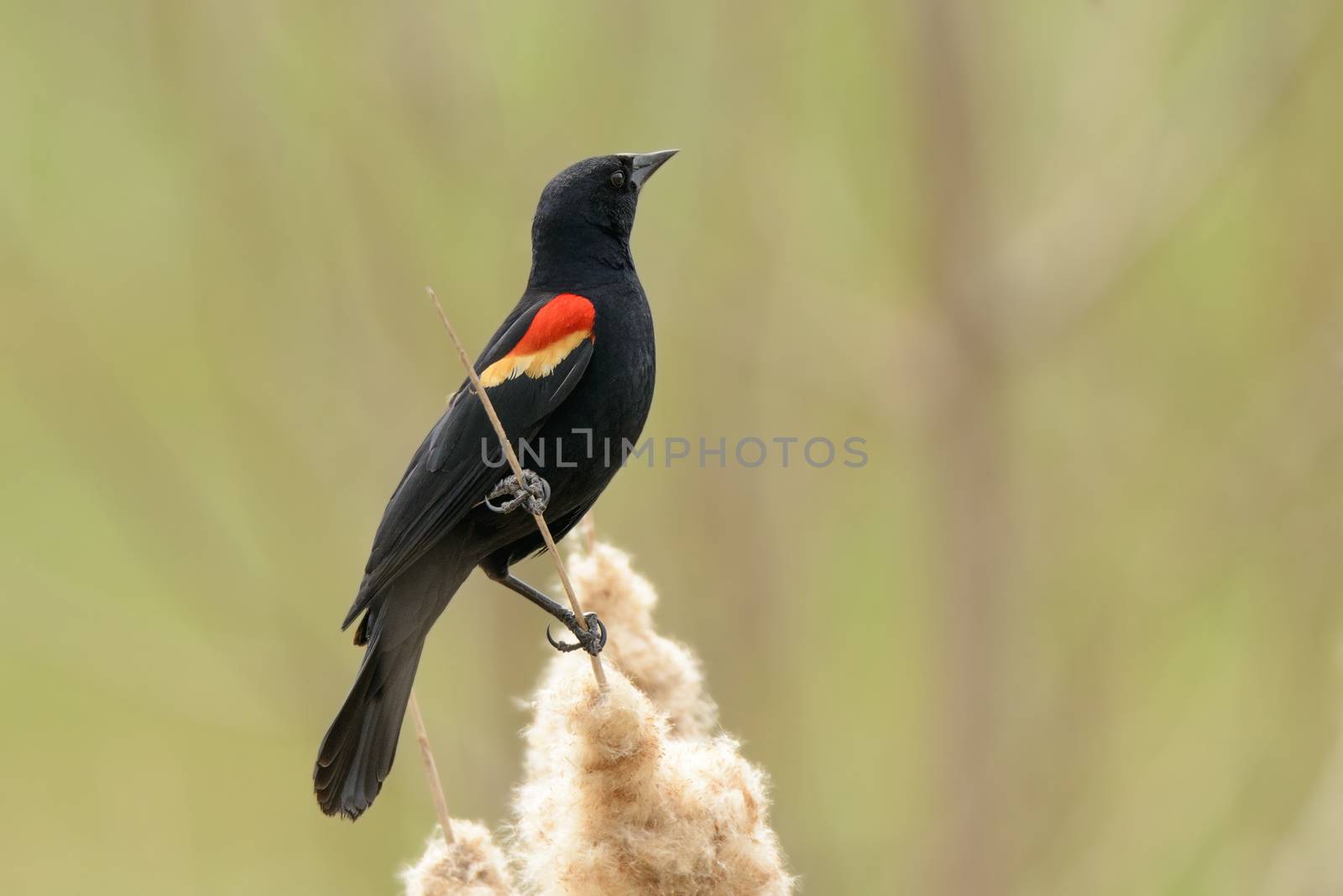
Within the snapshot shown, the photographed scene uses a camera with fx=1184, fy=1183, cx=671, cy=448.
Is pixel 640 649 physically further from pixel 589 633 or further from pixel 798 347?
pixel 798 347

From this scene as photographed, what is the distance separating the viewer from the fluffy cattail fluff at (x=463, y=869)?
6.36ft

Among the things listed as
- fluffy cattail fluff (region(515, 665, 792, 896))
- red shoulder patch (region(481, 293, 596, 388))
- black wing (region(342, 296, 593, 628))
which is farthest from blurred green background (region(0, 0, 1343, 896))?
fluffy cattail fluff (region(515, 665, 792, 896))

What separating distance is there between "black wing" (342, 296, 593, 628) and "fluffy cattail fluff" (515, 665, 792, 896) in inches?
25.2

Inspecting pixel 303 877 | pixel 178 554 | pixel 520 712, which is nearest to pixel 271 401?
pixel 178 554

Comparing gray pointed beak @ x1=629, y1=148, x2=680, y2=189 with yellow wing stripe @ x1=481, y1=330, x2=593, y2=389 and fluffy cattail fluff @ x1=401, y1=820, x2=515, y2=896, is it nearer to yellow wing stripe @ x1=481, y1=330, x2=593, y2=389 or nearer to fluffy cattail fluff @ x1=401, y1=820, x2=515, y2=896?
yellow wing stripe @ x1=481, y1=330, x2=593, y2=389

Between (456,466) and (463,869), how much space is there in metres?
0.85

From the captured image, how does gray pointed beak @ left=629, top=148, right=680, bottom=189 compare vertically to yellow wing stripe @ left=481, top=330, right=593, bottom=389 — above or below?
above

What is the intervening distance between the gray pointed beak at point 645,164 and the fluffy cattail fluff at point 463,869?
1.79 metres

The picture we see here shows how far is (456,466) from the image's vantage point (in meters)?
2.49

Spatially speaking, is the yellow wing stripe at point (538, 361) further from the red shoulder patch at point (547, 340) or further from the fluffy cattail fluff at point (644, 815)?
the fluffy cattail fluff at point (644, 815)

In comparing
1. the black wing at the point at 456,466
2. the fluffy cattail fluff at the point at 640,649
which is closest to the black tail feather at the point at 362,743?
the black wing at the point at 456,466

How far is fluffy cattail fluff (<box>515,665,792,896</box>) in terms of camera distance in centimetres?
179

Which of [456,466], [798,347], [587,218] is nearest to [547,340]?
[456,466]

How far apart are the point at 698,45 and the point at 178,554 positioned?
2478 mm
